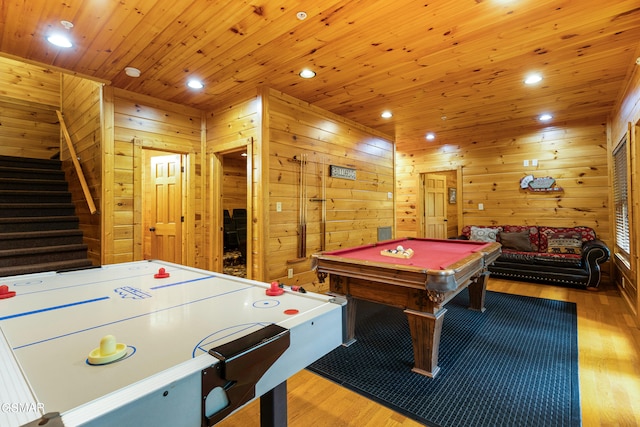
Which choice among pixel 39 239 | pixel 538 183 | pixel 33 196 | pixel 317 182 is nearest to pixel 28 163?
pixel 33 196

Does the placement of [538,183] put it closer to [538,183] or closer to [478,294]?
[538,183]

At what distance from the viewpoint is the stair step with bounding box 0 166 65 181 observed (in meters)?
4.19

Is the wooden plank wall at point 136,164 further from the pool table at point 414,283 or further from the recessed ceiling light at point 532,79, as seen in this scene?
the recessed ceiling light at point 532,79

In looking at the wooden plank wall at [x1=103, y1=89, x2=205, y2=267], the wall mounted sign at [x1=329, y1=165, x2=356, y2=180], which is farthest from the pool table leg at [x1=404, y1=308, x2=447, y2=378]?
the wooden plank wall at [x1=103, y1=89, x2=205, y2=267]

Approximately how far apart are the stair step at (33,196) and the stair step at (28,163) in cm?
86

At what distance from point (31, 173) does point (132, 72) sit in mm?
2704

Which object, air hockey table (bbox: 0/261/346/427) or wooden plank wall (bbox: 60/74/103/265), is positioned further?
wooden plank wall (bbox: 60/74/103/265)

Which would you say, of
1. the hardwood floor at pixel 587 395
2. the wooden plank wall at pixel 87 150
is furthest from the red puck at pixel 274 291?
the wooden plank wall at pixel 87 150

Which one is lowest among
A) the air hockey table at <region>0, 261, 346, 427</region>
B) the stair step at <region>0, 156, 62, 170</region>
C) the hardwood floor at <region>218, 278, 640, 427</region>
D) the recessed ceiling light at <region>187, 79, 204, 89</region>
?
the hardwood floor at <region>218, 278, 640, 427</region>

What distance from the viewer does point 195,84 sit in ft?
11.3

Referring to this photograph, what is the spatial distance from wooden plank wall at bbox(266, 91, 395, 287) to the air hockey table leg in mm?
2499

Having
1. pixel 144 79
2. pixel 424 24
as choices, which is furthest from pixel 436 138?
pixel 144 79

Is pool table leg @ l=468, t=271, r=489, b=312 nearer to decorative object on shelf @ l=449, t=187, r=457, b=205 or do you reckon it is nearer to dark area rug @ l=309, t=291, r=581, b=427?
dark area rug @ l=309, t=291, r=581, b=427

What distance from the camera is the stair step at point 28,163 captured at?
4.44 meters
